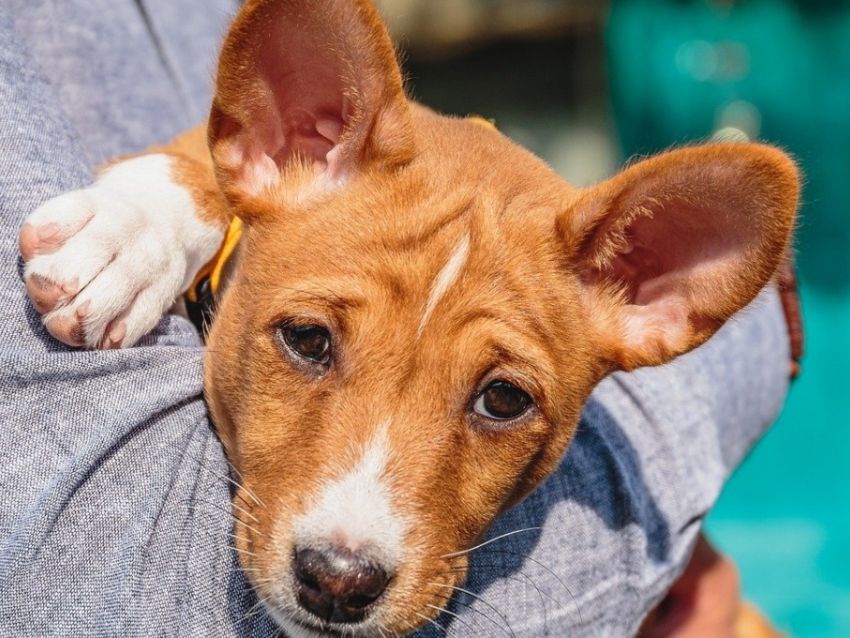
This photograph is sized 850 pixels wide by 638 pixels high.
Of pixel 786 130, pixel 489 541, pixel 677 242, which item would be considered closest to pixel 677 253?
pixel 677 242

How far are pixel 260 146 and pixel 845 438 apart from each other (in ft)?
32.0

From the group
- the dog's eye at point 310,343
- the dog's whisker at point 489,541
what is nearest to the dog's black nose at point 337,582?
the dog's whisker at point 489,541

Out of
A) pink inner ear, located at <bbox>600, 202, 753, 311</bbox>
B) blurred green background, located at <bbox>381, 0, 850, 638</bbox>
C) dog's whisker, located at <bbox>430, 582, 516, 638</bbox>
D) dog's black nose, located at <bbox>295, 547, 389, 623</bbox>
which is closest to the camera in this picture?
dog's black nose, located at <bbox>295, 547, 389, 623</bbox>

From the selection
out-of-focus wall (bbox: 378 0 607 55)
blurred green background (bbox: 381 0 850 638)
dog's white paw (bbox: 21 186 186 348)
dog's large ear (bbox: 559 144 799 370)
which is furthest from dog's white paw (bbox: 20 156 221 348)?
out-of-focus wall (bbox: 378 0 607 55)

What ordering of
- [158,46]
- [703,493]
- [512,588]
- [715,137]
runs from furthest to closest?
[158,46] → [703,493] → [715,137] → [512,588]

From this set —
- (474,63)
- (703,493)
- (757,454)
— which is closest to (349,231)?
(703,493)

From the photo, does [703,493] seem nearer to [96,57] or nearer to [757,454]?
[96,57]

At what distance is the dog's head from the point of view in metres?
2.37

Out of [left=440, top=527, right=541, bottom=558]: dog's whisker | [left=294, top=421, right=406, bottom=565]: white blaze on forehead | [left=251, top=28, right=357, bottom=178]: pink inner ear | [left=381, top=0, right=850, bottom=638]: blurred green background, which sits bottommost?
[left=381, top=0, right=850, bottom=638]: blurred green background

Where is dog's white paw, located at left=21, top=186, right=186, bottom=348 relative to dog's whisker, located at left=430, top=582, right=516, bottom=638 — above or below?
above

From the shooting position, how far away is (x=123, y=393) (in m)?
2.29

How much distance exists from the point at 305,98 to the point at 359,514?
1.24 metres

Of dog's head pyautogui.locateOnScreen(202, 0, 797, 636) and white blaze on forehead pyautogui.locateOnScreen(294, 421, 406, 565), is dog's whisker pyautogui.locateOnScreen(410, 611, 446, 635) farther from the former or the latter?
white blaze on forehead pyautogui.locateOnScreen(294, 421, 406, 565)

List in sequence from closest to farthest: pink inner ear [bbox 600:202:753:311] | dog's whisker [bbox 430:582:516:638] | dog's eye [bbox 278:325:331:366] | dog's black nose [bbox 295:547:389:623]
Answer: dog's black nose [bbox 295:547:389:623] < dog's whisker [bbox 430:582:516:638] < dog's eye [bbox 278:325:331:366] < pink inner ear [bbox 600:202:753:311]
